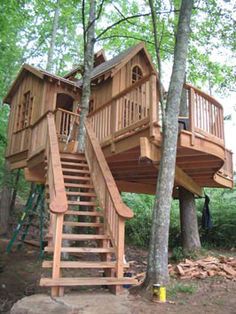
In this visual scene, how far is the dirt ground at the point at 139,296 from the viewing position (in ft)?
15.4

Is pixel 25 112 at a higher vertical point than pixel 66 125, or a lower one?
higher

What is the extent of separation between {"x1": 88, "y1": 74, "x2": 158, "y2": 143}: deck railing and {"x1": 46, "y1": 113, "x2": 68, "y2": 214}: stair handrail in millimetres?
1323

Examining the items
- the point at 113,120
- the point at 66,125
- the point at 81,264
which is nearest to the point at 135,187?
the point at 66,125

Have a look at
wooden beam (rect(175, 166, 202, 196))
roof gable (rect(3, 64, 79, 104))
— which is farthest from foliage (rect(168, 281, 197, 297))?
roof gable (rect(3, 64, 79, 104))

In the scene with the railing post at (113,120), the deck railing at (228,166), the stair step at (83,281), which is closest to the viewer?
the stair step at (83,281)

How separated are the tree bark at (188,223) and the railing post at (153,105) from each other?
3.57 metres

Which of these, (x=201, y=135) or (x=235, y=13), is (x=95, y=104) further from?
(x=201, y=135)

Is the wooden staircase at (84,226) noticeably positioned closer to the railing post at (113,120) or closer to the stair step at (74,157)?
the stair step at (74,157)

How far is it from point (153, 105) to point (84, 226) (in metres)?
2.87

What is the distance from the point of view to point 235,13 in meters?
9.26

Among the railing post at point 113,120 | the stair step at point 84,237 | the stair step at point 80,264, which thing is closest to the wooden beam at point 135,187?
the railing post at point 113,120

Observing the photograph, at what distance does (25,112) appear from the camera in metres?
13.6

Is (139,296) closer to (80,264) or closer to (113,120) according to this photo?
(80,264)

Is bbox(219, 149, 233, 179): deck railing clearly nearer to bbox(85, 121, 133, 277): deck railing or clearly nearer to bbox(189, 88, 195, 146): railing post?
bbox(189, 88, 195, 146): railing post
